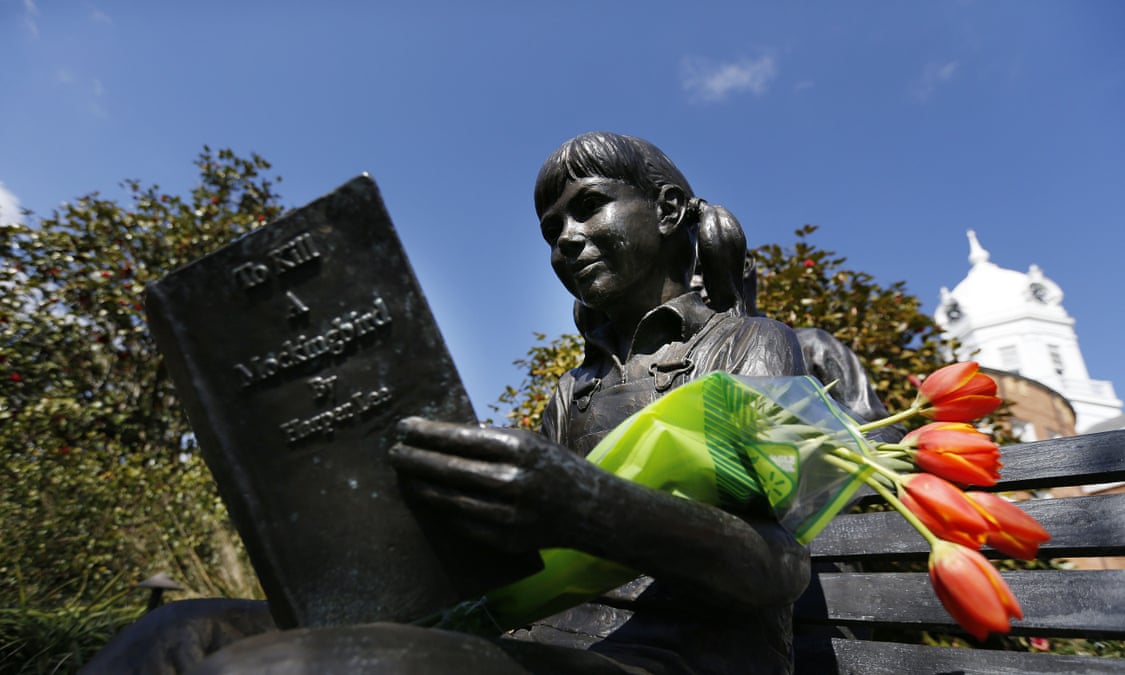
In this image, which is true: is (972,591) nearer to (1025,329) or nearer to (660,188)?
(660,188)

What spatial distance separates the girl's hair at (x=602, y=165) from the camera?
1.86 metres

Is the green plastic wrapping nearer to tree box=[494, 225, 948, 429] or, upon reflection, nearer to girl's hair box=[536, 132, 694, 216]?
girl's hair box=[536, 132, 694, 216]

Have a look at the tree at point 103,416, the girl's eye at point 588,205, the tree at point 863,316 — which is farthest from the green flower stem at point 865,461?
the tree at point 103,416

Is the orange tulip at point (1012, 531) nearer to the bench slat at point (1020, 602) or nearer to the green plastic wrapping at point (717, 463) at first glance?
the green plastic wrapping at point (717, 463)

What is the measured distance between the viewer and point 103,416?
805 centimetres

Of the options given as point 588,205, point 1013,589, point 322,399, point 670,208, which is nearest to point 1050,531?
point 1013,589

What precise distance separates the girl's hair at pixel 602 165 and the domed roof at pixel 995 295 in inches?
1713

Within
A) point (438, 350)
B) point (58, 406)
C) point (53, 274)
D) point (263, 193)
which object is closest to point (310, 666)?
point (438, 350)

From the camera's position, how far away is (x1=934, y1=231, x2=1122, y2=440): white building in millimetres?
36844

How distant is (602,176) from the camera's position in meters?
1.85

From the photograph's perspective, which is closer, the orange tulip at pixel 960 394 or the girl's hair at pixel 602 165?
the orange tulip at pixel 960 394

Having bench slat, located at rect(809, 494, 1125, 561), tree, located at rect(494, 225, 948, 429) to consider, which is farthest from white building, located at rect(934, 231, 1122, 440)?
bench slat, located at rect(809, 494, 1125, 561)

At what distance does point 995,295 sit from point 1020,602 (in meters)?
46.3

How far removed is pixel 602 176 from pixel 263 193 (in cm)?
907
